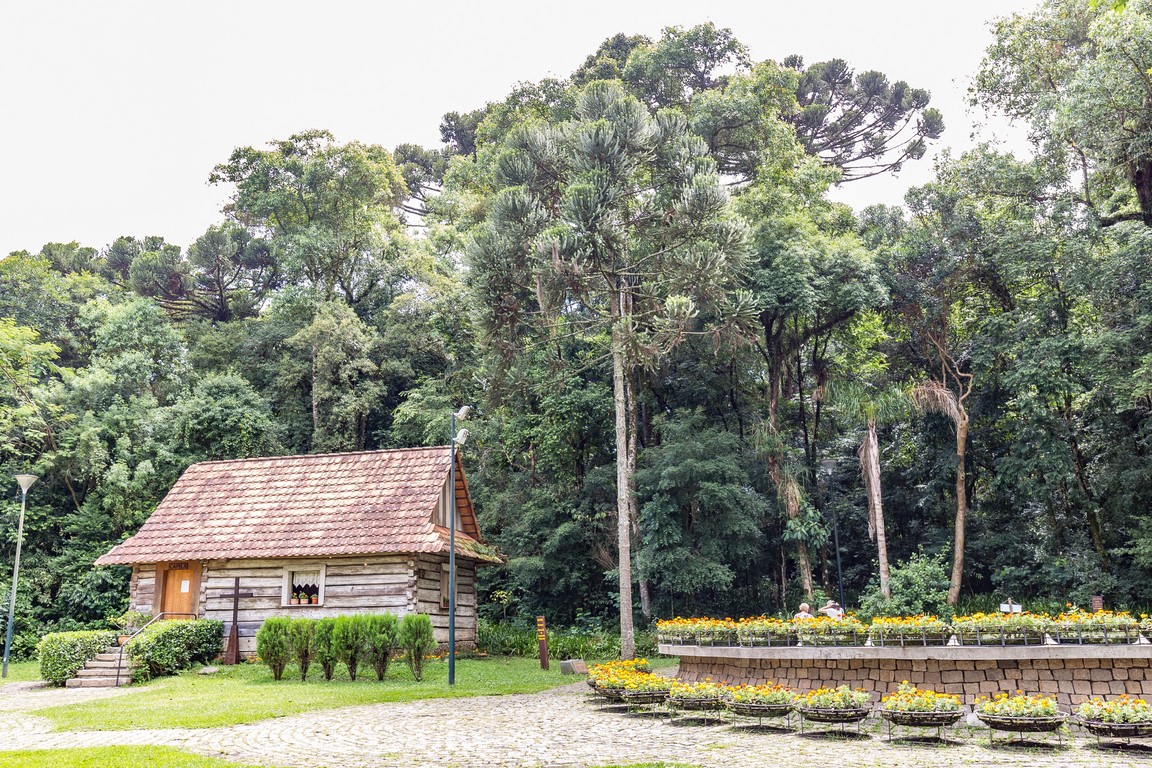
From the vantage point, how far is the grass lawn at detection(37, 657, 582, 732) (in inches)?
496

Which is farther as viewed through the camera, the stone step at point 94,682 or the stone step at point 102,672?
the stone step at point 102,672

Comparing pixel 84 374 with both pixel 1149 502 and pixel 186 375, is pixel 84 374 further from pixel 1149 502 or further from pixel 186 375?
pixel 1149 502

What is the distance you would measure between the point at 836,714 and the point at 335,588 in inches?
580

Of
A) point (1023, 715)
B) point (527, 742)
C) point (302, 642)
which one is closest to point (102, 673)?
point (302, 642)

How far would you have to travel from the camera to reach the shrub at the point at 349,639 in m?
17.3

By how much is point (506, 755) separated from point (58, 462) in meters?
27.0

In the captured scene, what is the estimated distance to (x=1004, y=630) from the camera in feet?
37.5

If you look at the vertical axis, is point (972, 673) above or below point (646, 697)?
above

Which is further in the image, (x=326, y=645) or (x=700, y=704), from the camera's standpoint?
(x=326, y=645)

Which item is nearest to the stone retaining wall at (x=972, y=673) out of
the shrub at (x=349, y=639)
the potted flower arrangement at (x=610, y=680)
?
the potted flower arrangement at (x=610, y=680)

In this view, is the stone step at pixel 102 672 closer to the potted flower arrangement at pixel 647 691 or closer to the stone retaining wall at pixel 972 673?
the potted flower arrangement at pixel 647 691

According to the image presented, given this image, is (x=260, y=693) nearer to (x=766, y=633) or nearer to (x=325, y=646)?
(x=325, y=646)

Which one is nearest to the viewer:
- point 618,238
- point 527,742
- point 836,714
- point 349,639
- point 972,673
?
point 527,742

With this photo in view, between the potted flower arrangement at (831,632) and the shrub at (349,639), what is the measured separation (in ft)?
29.5
